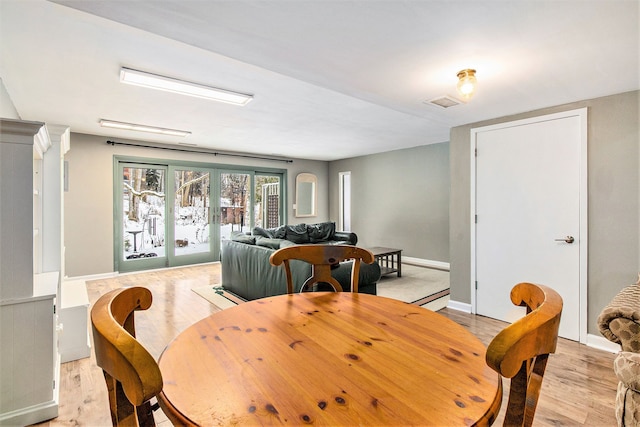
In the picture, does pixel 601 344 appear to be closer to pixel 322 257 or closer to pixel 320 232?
pixel 322 257

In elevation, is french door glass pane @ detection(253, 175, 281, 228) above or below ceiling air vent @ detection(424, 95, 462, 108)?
below

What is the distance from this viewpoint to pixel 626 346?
1.59m

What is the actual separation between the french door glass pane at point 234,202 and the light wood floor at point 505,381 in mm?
3005

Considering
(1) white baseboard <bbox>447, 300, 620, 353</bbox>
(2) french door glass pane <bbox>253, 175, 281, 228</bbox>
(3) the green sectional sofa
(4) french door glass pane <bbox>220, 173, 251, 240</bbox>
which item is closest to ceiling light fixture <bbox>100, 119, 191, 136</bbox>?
(4) french door glass pane <bbox>220, 173, 251, 240</bbox>

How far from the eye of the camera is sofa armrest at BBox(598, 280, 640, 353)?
5.12 feet

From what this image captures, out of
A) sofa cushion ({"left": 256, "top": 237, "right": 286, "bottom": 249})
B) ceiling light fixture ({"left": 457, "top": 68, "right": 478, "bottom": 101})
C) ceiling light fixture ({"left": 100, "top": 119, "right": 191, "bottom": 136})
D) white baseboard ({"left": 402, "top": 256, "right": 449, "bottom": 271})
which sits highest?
ceiling light fixture ({"left": 100, "top": 119, "right": 191, "bottom": 136})

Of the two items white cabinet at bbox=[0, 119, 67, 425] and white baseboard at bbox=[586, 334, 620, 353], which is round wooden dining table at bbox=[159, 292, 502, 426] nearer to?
white cabinet at bbox=[0, 119, 67, 425]

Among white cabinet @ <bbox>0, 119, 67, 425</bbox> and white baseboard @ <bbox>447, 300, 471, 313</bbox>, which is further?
white baseboard @ <bbox>447, 300, 471, 313</bbox>

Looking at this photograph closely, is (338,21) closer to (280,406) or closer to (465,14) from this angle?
(465,14)

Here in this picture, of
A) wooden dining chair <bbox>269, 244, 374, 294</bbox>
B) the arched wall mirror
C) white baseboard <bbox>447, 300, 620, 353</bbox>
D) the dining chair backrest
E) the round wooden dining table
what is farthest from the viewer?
the arched wall mirror

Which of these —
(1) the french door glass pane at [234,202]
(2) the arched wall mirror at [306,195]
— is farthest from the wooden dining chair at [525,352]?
(2) the arched wall mirror at [306,195]

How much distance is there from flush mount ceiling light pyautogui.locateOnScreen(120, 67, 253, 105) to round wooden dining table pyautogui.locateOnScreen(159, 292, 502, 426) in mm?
2448

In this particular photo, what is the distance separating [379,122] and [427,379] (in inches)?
161

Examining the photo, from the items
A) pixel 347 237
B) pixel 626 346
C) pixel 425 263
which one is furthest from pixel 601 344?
pixel 347 237
